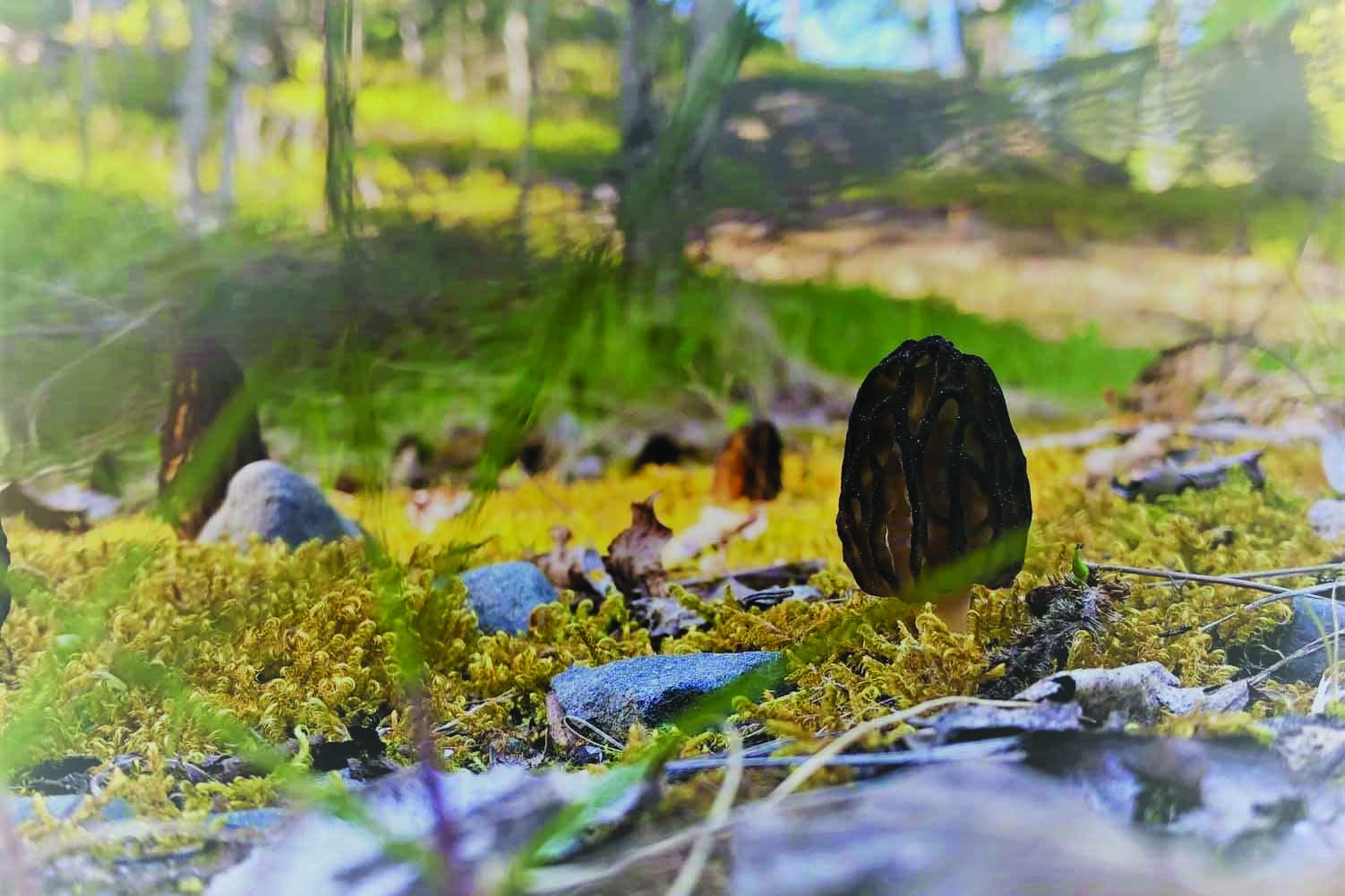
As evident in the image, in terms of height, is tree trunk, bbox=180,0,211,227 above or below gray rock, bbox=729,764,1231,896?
above

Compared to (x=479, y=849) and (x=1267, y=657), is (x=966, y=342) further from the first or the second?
(x=479, y=849)

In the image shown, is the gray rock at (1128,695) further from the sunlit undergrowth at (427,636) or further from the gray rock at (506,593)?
the gray rock at (506,593)

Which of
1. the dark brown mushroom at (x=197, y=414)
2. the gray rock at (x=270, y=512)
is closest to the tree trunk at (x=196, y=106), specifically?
the dark brown mushroom at (x=197, y=414)

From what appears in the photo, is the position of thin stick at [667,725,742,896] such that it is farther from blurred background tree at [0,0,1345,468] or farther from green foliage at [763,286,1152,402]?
green foliage at [763,286,1152,402]

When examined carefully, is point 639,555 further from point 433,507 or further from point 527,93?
point 527,93

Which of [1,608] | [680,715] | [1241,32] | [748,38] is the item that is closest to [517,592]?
[680,715]

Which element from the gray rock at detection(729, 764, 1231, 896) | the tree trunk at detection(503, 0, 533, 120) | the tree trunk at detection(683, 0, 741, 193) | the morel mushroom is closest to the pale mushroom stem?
the morel mushroom
